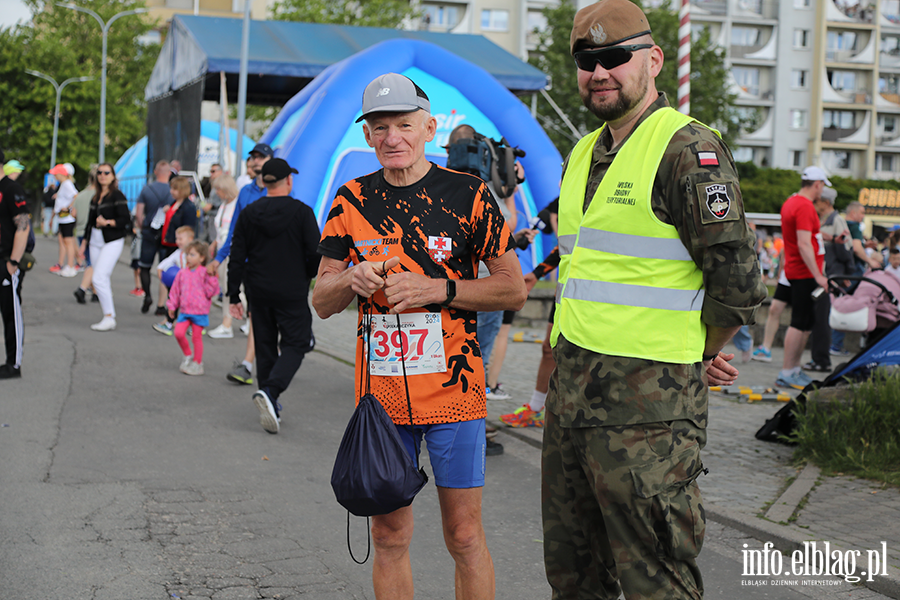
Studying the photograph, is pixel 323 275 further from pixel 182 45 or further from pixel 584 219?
pixel 182 45

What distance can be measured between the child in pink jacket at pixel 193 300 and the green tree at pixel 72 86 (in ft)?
144

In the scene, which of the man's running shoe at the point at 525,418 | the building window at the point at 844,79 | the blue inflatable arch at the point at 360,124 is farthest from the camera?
the building window at the point at 844,79

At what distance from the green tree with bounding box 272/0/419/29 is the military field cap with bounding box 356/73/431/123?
40051 millimetres

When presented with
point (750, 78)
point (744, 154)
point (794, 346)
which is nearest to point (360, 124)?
point (794, 346)

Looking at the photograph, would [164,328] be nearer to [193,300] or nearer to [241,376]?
[193,300]

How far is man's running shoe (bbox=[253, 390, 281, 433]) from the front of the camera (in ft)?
21.6

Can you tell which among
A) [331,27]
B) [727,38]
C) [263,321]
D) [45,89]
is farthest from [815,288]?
[727,38]

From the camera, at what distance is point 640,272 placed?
8.18 ft

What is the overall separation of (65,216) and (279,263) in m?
11.8

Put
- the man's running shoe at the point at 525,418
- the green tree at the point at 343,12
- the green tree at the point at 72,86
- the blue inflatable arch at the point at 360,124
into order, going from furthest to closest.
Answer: the green tree at the point at 72,86 → the green tree at the point at 343,12 → the blue inflatable arch at the point at 360,124 → the man's running shoe at the point at 525,418

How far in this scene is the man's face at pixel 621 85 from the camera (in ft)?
8.46

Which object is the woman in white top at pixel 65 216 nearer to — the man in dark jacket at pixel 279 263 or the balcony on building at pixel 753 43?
the man in dark jacket at pixel 279 263

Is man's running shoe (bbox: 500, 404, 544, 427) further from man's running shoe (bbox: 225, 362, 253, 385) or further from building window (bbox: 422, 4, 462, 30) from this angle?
building window (bbox: 422, 4, 462, 30)

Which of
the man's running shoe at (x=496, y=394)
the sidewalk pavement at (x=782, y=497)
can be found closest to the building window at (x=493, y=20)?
the man's running shoe at (x=496, y=394)
